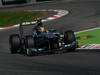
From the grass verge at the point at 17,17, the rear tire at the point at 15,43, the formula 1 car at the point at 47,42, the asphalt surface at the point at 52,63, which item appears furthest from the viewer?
the grass verge at the point at 17,17

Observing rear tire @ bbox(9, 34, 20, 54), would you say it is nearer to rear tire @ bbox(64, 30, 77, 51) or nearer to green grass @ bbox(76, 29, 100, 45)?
rear tire @ bbox(64, 30, 77, 51)

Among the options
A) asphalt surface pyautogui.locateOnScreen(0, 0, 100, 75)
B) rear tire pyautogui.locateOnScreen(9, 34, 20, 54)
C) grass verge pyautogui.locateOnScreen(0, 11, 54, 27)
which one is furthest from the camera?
grass verge pyautogui.locateOnScreen(0, 11, 54, 27)

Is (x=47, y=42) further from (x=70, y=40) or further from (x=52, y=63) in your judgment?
(x=52, y=63)

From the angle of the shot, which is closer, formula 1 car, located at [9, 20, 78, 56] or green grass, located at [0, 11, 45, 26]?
formula 1 car, located at [9, 20, 78, 56]

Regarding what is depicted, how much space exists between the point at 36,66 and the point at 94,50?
3.33 metres

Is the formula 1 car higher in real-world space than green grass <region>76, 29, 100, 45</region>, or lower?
higher

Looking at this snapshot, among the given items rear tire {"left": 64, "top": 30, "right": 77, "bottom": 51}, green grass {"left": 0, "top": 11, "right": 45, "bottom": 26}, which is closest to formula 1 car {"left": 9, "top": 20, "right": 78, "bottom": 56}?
rear tire {"left": 64, "top": 30, "right": 77, "bottom": 51}

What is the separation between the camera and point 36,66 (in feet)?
42.5

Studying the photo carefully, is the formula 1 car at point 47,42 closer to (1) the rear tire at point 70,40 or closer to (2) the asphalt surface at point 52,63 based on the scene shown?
(1) the rear tire at point 70,40

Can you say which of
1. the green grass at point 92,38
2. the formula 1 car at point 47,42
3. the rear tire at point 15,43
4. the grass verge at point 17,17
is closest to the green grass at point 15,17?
the grass verge at point 17,17

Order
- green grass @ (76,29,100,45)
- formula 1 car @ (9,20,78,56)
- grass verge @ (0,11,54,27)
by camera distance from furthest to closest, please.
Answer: grass verge @ (0,11,54,27)
green grass @ (76,29,100,45)
formula 1 car @ (9,20,78,56)

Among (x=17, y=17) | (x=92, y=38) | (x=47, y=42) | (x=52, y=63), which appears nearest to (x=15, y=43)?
(x=47, y=42)

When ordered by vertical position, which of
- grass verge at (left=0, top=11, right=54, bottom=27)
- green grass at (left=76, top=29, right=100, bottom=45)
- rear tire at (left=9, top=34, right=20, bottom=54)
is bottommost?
grass verge at (left=0, top=11, right=54, bottom=27)

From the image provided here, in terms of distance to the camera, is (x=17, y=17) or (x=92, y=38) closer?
(x=92, y=38)
